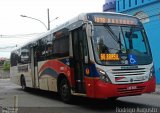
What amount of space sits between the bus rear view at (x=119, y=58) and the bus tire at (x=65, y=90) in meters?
2.19

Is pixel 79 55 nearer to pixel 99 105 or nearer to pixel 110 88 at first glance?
pixel 110 88

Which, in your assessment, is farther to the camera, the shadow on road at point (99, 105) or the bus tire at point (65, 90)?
the bus tire at point (65, 90)

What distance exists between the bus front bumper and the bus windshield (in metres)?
0.71

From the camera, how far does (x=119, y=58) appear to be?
41.0ft

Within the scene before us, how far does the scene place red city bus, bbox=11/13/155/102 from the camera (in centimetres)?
1226

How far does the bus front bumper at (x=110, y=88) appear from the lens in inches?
476

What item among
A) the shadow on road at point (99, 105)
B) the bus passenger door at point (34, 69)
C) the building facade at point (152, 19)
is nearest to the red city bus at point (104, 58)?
the shadow on road at point (99, 105)

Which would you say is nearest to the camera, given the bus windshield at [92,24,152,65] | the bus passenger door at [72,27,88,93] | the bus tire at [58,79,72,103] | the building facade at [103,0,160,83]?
the bus windshield at [92,24,152,65]

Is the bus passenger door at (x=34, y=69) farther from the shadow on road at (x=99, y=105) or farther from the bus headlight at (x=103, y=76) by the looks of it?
the bus headlight at (x=103, y=76)

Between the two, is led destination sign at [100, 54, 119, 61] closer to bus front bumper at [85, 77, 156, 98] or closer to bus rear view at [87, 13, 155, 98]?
bus rear view at [87, 13, 155, 98]

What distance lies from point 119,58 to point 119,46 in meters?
0.45

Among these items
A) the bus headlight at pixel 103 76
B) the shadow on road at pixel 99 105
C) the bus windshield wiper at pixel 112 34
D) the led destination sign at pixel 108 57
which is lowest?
the shadow on road at pixel 99 105

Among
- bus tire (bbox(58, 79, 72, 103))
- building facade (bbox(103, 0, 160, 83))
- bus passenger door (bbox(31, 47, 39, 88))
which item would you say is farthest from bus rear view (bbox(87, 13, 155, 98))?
building facade (bbox(103, 0, 160, 83))

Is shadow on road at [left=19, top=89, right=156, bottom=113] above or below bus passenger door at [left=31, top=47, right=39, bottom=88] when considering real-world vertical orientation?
below
